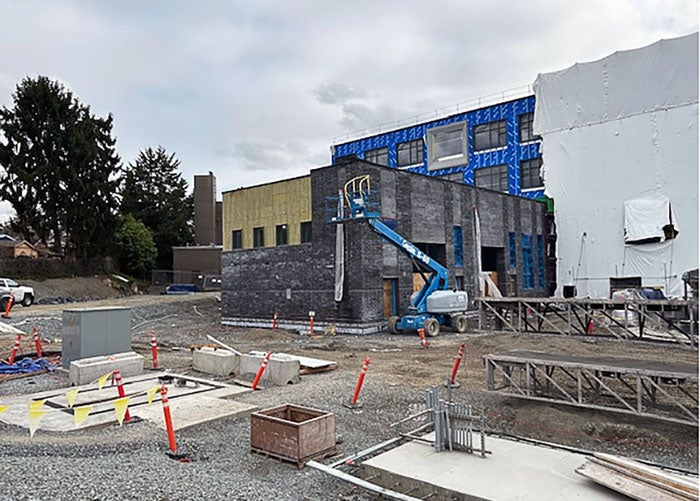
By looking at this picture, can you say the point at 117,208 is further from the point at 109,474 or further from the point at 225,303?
the point at 109,474

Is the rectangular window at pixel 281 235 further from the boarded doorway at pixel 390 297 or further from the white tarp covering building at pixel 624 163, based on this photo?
the white tarp covering building at pixel 624 163

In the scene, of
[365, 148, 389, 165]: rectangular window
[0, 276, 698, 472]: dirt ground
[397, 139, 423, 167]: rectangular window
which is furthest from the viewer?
[365, 148, 389, 165]: rectangular window

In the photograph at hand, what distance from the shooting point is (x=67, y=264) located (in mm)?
47844

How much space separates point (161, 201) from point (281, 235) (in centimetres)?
4606

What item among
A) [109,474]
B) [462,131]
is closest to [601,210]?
[462,131]

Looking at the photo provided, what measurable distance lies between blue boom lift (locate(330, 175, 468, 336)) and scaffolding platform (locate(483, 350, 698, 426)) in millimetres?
11434

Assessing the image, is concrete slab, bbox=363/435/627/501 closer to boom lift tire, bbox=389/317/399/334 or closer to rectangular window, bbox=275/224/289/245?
boom lift tire, bbox=389/317/399/334

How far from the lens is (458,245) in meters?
30.9

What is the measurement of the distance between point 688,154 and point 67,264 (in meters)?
48.4

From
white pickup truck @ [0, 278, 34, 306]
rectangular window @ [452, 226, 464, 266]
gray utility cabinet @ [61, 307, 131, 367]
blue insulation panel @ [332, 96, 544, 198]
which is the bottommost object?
gray utility cabinet @ [61, 307, 131, 367]

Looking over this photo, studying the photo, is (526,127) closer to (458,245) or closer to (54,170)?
(458,245)

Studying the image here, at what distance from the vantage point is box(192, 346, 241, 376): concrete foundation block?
15273 mm

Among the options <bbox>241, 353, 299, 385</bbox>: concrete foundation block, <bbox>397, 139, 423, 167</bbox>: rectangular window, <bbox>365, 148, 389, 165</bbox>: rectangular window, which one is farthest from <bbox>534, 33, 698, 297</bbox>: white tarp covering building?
<bbox>241, 353, 299, 385</bbox>: concrete foundation block

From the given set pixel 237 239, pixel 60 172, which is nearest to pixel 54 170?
pixel 60 172
